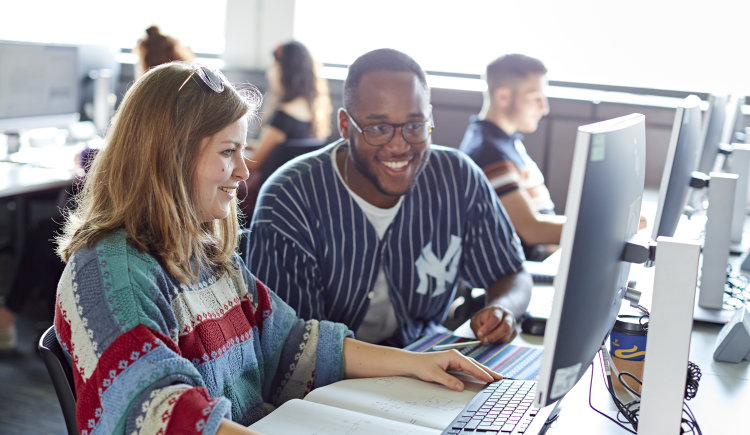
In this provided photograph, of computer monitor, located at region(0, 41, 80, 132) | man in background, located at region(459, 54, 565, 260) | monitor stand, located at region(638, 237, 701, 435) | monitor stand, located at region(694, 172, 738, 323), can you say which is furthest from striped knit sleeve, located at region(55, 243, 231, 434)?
computer monitor, located at region(0, 41, 80, 132)

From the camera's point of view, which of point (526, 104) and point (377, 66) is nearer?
point (377, 66)

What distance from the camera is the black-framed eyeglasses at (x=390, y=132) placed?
1.80 metres

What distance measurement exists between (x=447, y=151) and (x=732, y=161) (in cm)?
97

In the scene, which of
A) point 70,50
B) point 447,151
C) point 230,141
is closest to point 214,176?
point 230,141

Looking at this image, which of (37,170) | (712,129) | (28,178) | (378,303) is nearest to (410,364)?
(378,303)

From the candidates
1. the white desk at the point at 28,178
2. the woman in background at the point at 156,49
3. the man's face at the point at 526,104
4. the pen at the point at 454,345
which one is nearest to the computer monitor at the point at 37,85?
the white desk at the point at 28,178

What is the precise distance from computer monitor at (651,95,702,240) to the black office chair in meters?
1.05

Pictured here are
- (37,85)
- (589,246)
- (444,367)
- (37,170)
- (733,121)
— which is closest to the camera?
(589,246)

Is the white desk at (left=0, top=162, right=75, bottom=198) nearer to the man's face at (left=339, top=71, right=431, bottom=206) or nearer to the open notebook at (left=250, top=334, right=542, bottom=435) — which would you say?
the man's face at (left=339, top=71, right=431, bottom=206)

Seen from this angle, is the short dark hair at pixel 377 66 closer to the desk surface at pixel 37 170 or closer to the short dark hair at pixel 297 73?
the desk surface at pixel 37 170

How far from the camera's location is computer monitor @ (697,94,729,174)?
2.18 meters

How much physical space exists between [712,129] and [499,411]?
54.2 inches

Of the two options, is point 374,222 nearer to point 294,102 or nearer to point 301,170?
point 301,170

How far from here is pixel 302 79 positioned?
4230mm
